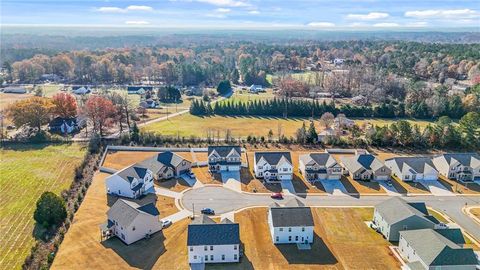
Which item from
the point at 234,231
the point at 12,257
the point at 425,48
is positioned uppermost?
the point at 425,48

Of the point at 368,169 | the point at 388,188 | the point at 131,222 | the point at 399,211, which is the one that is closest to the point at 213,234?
the point at 131,222

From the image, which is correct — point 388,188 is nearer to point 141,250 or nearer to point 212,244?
point 212,244

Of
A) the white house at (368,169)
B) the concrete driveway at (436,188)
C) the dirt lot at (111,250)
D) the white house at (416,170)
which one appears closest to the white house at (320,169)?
the white house at (368,169)

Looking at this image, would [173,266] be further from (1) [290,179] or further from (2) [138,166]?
(1) [290,179]

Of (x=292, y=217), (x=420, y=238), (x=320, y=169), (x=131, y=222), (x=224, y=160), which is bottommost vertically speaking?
(x=320, y=169)

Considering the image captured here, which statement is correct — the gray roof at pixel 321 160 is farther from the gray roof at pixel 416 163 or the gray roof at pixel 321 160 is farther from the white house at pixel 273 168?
the gray roof at pixel 416 163

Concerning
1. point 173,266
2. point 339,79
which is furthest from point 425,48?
point 173,266
